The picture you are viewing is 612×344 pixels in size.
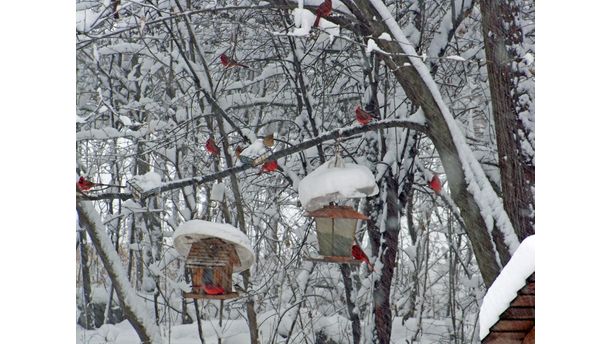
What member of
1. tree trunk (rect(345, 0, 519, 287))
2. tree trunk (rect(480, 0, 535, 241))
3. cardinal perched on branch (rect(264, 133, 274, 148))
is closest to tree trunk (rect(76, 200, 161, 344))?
cardinal perched on branch (rect(264, 133, 274, 148))

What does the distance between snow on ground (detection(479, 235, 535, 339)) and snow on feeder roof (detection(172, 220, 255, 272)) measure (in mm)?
1479

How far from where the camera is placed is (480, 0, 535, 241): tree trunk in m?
2.96

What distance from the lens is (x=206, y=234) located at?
9.87 feet

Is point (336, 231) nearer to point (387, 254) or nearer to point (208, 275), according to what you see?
point (208, 275)

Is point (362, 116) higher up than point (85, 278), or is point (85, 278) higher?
point (362, 116)

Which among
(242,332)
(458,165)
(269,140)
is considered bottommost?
(242,332)

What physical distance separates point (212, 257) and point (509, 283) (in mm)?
1712

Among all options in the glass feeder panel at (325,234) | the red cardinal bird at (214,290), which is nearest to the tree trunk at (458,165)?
the glass feeder panel at (325,234)

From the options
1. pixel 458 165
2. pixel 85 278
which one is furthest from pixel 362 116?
pixel 85 278

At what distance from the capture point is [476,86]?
5.00 metres

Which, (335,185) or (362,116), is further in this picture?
(362,116)

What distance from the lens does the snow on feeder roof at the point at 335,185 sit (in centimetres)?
278

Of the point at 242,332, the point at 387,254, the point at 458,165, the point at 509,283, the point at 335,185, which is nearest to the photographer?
the point at 509,283
